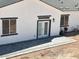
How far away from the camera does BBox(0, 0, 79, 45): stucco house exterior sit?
63.7ft

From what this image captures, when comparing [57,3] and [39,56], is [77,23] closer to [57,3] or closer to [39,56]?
[57,3]

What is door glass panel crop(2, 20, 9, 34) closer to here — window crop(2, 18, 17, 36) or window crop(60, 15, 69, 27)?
window crop(2, 18, 17, 36)

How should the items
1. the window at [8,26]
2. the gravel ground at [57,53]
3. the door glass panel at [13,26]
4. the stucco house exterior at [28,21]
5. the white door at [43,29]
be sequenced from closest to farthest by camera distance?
the gravel ground at [57,53]
the window at [8,26]
the stucco house exterior at [28,21]
the door glass panel at [13,26]
the white door at [43,29]

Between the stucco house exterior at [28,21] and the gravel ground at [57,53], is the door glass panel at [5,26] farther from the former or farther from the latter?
the gravel ground at [57,53]

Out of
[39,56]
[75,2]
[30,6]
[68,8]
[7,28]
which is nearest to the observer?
[39,56]

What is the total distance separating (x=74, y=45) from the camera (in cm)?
2006

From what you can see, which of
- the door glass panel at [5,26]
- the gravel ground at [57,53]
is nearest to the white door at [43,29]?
the gravel ground at [57,53]

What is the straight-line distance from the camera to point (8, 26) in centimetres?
1970

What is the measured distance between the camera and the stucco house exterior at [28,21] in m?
19.4

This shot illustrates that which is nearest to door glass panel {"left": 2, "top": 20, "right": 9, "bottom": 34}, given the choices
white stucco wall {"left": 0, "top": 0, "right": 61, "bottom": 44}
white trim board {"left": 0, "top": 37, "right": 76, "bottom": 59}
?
white stucco wall {"left": 0, "top": 0, "right": 61, "bottom": 44}

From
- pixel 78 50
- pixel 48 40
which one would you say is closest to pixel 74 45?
pixel 78 50

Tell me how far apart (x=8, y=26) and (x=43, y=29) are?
524cm

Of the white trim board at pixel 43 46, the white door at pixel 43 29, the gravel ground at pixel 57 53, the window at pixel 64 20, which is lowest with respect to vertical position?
the gravel ground at pixel 57 53

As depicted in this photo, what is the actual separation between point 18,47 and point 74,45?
6499 millimetres
